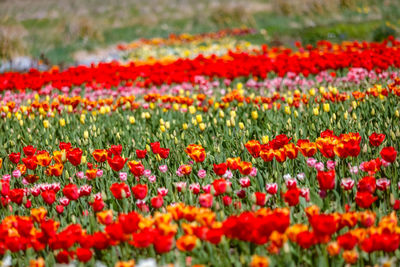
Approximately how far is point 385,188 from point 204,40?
14.5 metres

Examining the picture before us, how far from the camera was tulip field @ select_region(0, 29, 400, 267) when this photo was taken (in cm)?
204

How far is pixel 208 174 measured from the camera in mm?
3273

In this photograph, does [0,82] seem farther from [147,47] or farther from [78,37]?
[78,37]

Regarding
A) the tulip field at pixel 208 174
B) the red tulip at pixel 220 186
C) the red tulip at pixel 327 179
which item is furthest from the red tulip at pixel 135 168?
the red tulip at pixel 327 179

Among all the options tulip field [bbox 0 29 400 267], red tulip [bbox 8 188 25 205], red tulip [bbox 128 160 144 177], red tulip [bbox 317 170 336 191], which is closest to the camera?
tulip field [bbox 0 29 400 267]

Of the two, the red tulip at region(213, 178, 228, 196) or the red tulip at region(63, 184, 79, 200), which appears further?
the red tulip at region(63, 184, 79, 200)

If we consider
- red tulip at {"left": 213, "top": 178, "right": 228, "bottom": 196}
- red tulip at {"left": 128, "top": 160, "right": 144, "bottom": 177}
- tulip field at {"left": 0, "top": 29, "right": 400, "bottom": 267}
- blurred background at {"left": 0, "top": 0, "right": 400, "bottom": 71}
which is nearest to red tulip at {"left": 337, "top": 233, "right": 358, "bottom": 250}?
tulip field at {"left": 0, "top": 29, "right": 400, "bottom": 267}

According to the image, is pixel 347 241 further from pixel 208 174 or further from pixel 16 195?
pixel 16 195

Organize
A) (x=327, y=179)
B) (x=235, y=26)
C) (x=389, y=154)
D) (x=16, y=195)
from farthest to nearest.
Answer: (x=235, y=26) < (x=16, y=195) < (x=389, y=154) < (x=327, y=179)

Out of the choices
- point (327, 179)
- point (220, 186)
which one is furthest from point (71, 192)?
point (327, 179)

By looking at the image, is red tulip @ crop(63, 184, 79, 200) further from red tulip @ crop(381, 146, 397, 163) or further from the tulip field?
red tulip @ crop(381, 146, 397, 163)

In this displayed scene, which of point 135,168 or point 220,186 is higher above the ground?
point 220,186

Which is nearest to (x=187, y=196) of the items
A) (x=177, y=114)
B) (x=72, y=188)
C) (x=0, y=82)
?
(x=72, y=188)

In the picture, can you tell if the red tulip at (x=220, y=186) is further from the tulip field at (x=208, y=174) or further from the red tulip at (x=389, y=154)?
the red tulip at (x=389, y=154)
